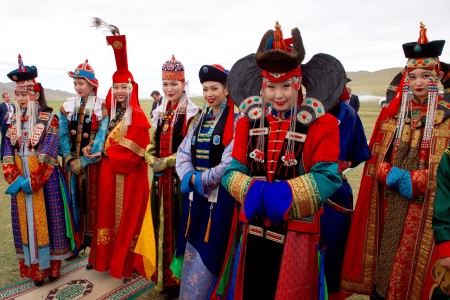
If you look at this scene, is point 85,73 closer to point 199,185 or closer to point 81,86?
point 81,86

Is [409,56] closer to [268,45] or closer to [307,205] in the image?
[268,45]

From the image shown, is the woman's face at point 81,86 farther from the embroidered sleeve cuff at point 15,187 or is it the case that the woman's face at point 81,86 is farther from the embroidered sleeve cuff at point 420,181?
the embroidered sleeve cuff at point 420,181

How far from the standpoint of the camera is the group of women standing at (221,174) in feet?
6.88

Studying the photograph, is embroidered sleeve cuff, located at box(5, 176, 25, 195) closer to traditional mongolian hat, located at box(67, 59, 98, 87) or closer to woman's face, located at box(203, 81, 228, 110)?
traditional mongolian hat, located at box(67, 59, 98, 87)

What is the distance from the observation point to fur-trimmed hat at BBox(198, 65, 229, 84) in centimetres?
300

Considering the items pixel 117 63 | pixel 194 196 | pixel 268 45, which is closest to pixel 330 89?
pixel 268 45

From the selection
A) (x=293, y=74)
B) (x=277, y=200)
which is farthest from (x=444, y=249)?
(x=293, y=74)

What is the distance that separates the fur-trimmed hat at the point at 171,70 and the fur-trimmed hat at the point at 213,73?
517mm

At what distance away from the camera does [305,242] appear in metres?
2.10

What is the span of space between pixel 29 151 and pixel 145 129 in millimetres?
1302

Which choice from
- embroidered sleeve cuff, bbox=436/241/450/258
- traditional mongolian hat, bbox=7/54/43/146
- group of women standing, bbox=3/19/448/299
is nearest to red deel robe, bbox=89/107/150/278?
group of women standing, bbox=3/19/448/299

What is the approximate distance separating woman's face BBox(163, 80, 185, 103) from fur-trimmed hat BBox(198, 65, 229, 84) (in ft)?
1.71

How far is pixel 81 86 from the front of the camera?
13.8 feet

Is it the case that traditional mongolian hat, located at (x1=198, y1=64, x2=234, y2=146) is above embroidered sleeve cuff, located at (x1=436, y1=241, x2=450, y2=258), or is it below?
above
